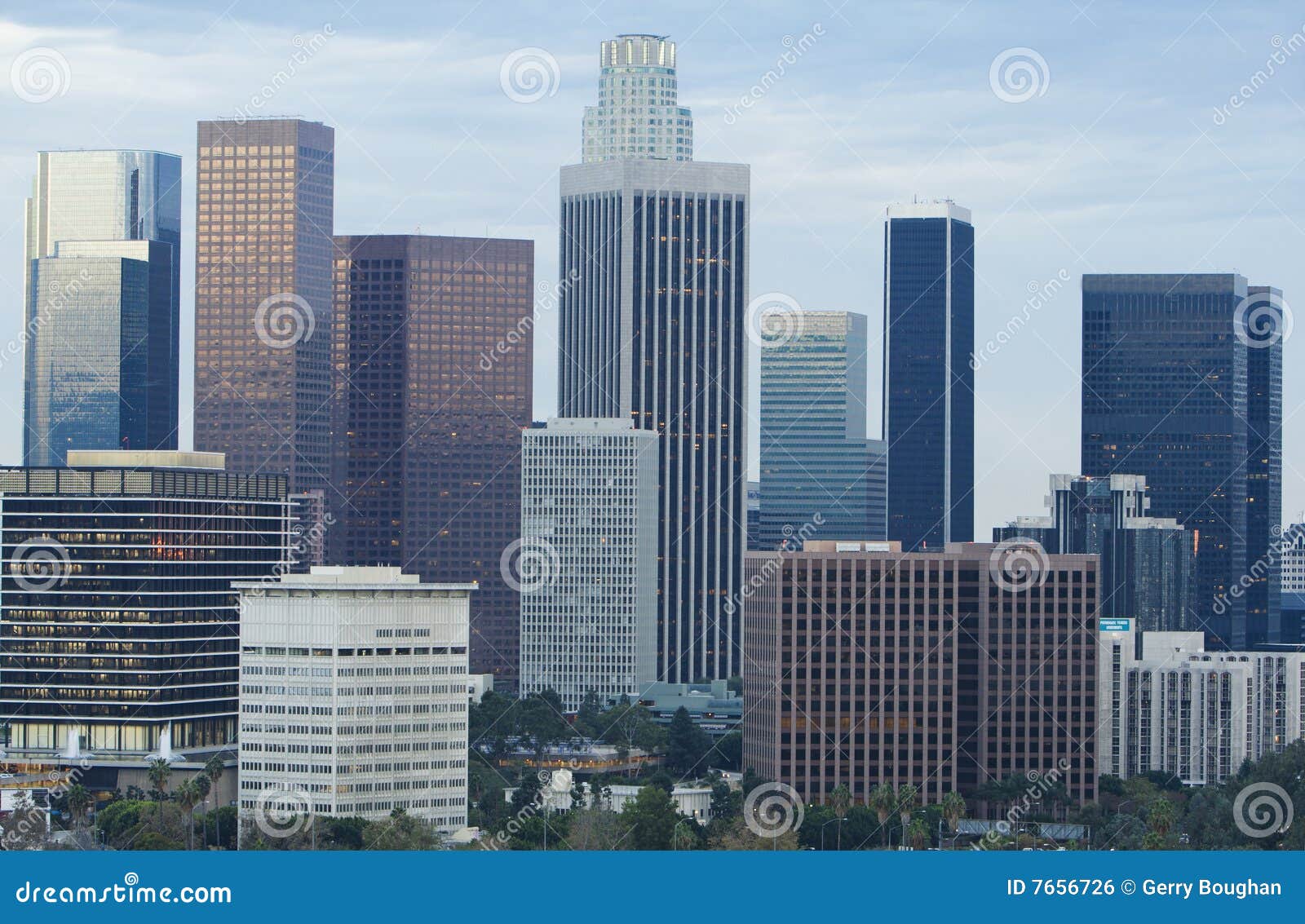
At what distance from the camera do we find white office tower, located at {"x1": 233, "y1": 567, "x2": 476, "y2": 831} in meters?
126

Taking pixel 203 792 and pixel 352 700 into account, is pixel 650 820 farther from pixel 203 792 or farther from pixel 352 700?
pixel 203 792

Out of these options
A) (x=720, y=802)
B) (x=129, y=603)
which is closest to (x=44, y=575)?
(x=129, y=603)

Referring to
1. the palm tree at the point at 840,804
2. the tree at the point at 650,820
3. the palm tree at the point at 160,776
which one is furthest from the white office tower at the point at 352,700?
the palm tree at the point at 840,804

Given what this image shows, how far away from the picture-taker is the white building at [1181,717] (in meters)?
167

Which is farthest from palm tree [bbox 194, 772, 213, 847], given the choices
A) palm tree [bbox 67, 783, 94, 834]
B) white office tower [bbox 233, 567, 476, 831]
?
palm tree [bbox 67, 783, 94, 834]

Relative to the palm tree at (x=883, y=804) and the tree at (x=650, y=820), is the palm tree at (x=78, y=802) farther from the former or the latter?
the palm tree at (x=883, y=804)

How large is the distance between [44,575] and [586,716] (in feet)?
177

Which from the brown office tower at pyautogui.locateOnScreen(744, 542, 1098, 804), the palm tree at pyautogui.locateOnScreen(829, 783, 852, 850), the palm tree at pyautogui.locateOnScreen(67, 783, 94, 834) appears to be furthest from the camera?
the brown office tower at pyautogui.locateOnScreen(744, 542, 1098, 804)

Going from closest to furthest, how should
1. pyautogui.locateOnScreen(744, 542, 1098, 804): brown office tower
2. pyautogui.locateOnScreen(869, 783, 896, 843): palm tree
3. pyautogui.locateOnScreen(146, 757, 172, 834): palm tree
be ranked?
pyautogui.locateOnScreen(869, 783, 896, 843): palm tree, pyautogui.locateOnScreen(146, 757, 172, 834): palm tree, pyautogui.locateOnScreen(744, 542, 1098, 804): brown office tower

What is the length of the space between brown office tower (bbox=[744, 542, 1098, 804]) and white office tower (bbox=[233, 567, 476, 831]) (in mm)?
→ 26300

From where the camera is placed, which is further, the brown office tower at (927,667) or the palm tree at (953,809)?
the brown office tower at (927,667)

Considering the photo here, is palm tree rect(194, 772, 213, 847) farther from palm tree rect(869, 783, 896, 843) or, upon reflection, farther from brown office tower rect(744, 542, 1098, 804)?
brown office tower rect(744, 542, 1098, 804)

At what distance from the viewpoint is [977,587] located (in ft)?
500

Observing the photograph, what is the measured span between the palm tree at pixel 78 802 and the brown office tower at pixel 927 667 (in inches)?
1753
